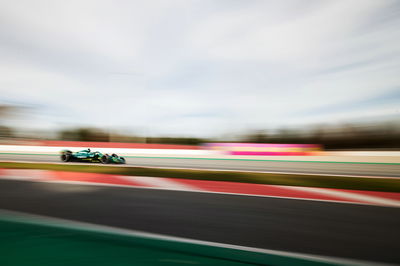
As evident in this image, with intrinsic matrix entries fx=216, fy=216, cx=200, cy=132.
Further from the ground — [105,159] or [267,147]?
[267,147]

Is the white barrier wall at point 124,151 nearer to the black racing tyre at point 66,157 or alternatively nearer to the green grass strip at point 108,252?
the black racing tyre at point 66,157

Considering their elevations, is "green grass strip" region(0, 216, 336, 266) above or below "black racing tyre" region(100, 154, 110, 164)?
below

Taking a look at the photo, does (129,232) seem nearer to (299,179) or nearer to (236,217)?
(236,217)

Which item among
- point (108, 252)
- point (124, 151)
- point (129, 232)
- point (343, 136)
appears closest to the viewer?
point (108, 252)

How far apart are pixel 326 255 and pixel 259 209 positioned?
1.29 metres

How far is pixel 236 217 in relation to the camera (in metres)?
2.92

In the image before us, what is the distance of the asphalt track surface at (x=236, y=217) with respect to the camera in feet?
7.35

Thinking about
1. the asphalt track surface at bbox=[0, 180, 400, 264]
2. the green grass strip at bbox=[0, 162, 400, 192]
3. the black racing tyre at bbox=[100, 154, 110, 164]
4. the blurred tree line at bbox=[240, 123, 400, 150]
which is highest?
the blurred tree line at bbox=[240, 123, 400, 150]

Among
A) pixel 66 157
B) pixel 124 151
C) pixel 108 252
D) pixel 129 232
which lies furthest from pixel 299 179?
pixel 124 151

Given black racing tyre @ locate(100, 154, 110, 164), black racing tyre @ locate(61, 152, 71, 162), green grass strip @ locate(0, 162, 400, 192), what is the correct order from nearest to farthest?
green grass strip @ locate(0, 162, 400, 192) < black racing tyre @ locate(100, 154, 110, 164) < black racing tyre @ locate(61, 152, 71, 162)

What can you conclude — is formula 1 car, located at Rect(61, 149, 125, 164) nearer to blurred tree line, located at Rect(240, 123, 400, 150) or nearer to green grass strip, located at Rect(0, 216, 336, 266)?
green grass strip, located at Rect(0, 216, 336, 266)

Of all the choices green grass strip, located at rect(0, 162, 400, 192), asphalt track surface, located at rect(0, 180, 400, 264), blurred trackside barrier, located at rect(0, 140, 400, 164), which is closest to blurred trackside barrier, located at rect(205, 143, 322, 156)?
blurred trackside barrier, located at rect(0, 140, 400, 164)

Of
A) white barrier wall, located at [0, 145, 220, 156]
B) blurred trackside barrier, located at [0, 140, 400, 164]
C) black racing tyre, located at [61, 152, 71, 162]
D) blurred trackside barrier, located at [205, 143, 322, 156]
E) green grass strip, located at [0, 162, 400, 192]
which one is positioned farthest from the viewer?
blurred trackside barrier, located at [205, 143, 322, 156]

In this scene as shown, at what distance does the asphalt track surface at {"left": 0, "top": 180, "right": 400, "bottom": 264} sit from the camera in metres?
2.24
